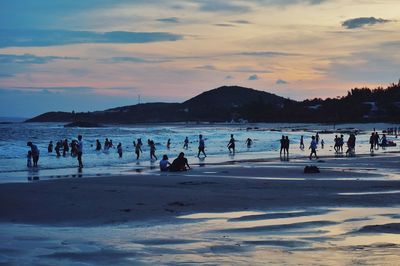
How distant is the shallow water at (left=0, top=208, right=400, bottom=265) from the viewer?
27.0 ft

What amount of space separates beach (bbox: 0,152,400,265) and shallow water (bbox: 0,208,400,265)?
0.01 metres

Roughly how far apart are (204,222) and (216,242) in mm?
2264

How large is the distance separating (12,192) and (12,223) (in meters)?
5.77

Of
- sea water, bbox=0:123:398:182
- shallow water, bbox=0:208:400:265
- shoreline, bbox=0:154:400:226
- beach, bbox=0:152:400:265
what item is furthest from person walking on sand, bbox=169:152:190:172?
shallow water, bbox=0:208:400:265

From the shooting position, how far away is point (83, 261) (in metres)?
8.17

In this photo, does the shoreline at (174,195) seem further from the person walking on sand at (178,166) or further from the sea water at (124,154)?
the sea water at (124,154)

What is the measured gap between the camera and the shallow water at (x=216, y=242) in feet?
27.0

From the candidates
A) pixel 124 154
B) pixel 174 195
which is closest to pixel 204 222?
pixel 174 195

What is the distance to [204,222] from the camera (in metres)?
11.7

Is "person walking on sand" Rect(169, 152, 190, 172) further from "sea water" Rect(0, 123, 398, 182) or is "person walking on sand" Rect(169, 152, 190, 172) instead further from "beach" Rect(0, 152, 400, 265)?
"beach" Rect(0, 152, 400, 265)

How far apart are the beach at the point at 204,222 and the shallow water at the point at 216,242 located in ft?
0.05

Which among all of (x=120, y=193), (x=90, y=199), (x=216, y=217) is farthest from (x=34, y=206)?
(x=216, y=217)

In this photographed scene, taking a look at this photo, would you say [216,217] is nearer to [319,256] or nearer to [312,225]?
[312,225]

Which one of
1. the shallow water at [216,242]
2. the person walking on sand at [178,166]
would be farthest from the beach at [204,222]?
the person walking on sand at [178,166]
